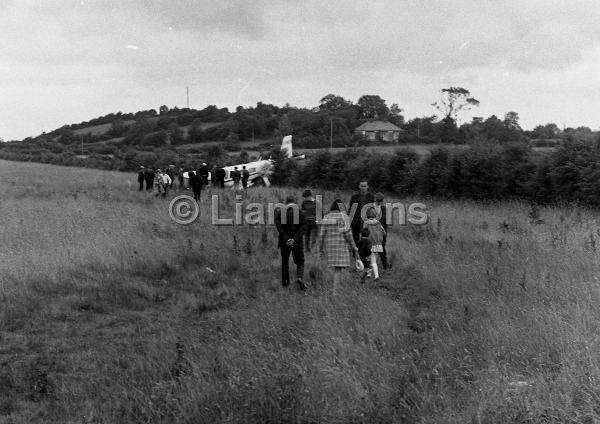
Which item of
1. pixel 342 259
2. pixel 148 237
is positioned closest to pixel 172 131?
pixel 148 237

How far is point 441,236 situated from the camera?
13.5 metres

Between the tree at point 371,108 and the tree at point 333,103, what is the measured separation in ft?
8.12

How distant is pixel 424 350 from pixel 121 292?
235 inches

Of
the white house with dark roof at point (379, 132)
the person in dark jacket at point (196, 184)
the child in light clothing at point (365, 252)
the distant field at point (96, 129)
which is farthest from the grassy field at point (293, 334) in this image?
the distant field at point (96, 129)

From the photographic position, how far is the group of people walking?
9070 millimetres

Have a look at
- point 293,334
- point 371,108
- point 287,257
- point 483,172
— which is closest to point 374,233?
point 287,257

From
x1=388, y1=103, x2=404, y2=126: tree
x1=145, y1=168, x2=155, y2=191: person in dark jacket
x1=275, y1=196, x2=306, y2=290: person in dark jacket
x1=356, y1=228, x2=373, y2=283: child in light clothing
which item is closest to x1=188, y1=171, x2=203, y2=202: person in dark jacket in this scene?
x1=145, y1=168, x2=155, y2=191: person in dark jacket

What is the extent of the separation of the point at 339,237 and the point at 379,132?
61432mm

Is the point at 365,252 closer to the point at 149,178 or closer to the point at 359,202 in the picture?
the point at 359,202

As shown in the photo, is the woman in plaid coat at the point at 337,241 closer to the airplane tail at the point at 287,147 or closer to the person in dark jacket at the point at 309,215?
the person in dark jacket at the point at 309,215

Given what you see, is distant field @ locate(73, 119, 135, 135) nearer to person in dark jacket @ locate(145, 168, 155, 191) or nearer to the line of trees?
person in dark jacket @ locate(145, 168, 155, 191)

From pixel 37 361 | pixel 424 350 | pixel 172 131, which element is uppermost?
pixel 172 131

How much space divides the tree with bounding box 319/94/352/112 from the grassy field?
3069 inches

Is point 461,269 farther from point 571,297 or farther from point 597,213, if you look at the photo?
point 597,213
